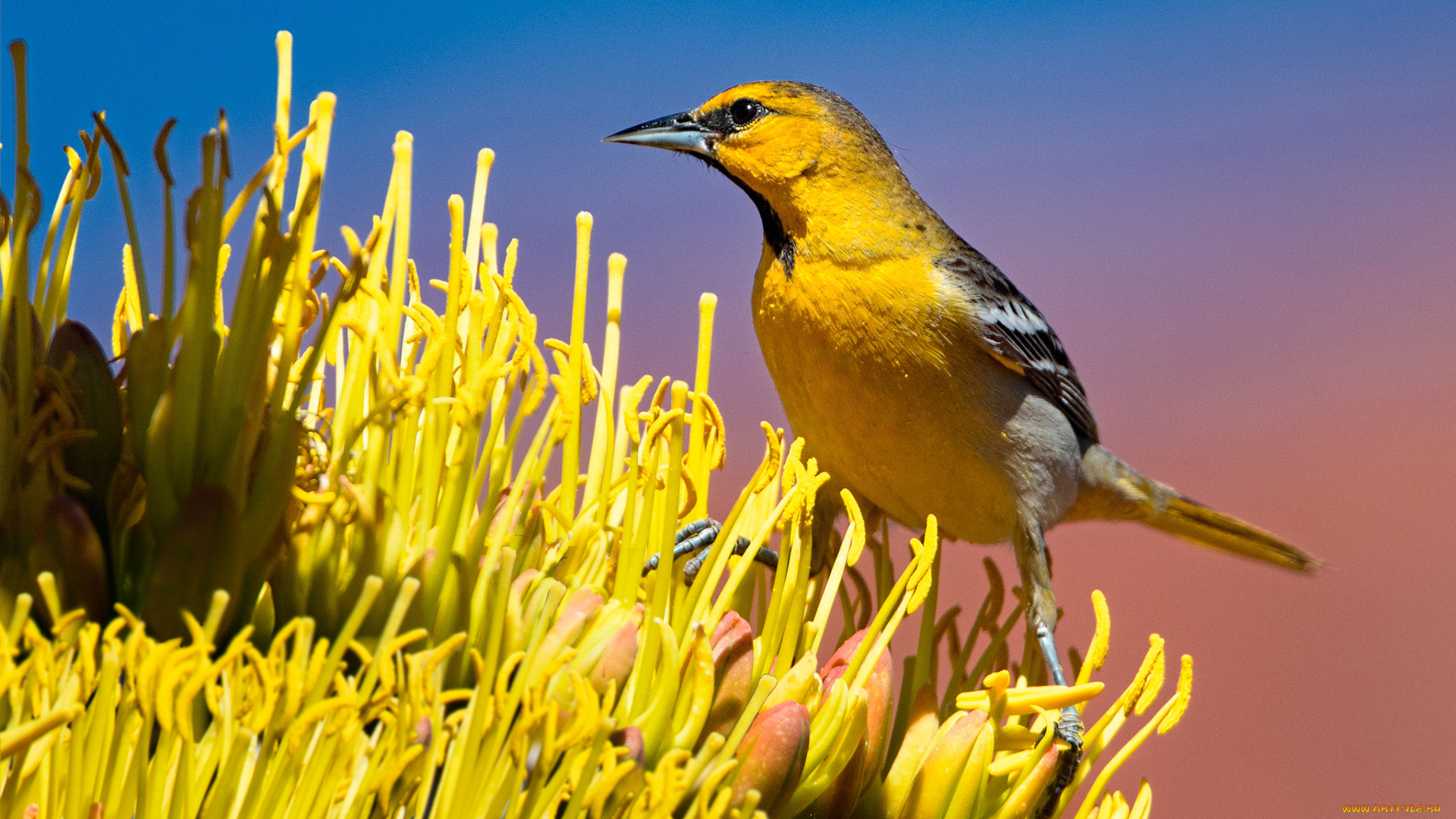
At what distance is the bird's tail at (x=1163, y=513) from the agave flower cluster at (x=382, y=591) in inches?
40.4

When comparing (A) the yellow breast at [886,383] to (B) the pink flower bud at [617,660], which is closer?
(B) the pink flower bud at [617,660]

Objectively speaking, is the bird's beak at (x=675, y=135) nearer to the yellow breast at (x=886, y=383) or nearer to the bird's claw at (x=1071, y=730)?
the yellow breast at (x=886, y=383)

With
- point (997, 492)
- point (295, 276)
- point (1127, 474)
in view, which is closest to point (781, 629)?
point (295, 276)

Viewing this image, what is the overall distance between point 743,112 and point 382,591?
1.31 meters

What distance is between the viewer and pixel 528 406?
100 centimetres

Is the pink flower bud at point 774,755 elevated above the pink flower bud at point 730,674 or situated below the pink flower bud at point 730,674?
below

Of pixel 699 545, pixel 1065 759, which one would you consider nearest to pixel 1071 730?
pixel 1065 759

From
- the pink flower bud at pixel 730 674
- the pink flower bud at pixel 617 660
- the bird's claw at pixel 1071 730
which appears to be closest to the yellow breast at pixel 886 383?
the bird's claw at pixel 1071 730

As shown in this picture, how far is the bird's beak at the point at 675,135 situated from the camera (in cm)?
187

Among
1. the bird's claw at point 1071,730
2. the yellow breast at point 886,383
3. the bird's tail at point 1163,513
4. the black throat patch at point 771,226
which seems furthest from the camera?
the bird's tail at point 1163,513

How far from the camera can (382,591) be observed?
0.82 meters

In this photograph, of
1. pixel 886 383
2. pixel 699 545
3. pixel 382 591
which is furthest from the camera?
pixel 886 383

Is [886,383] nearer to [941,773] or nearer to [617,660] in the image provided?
[941,773]

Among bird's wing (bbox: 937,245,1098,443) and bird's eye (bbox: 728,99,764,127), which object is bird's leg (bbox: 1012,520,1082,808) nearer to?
bird's wing (bbox: 937,245,1098,443)
